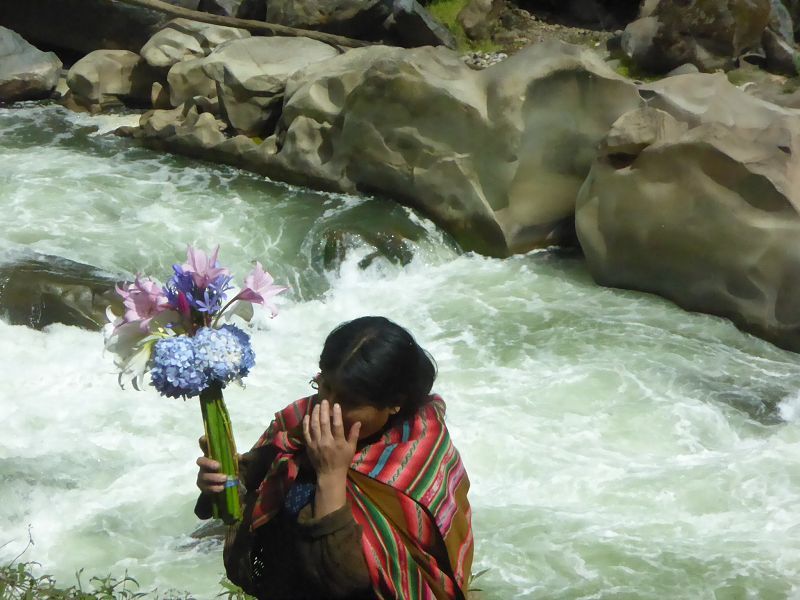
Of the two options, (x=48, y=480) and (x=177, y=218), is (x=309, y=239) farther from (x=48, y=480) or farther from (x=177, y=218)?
(x=48, y=480)

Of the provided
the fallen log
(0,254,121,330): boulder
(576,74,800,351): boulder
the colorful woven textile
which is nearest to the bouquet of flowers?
the colorful woven textile

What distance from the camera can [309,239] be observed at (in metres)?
7.87

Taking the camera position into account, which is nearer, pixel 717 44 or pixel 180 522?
pixel 180 522

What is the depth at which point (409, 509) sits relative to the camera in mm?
2150

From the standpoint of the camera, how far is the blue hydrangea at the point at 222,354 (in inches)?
87.3

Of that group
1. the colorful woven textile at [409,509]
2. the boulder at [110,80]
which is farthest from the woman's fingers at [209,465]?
the boulder at [110,80]

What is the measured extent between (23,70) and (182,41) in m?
1.68

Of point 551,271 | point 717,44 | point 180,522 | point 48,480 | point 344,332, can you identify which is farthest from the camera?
point 717,44

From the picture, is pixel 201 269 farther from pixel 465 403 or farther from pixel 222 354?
pixel 465 403

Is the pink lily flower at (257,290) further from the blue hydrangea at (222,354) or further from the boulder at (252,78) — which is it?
the boulder at (252,78)

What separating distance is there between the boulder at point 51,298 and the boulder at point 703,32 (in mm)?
6816

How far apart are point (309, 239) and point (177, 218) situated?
3.52 ft

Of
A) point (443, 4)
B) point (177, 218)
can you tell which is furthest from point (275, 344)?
point (443, 4)

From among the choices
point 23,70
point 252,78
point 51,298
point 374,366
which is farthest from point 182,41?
point 374,366
